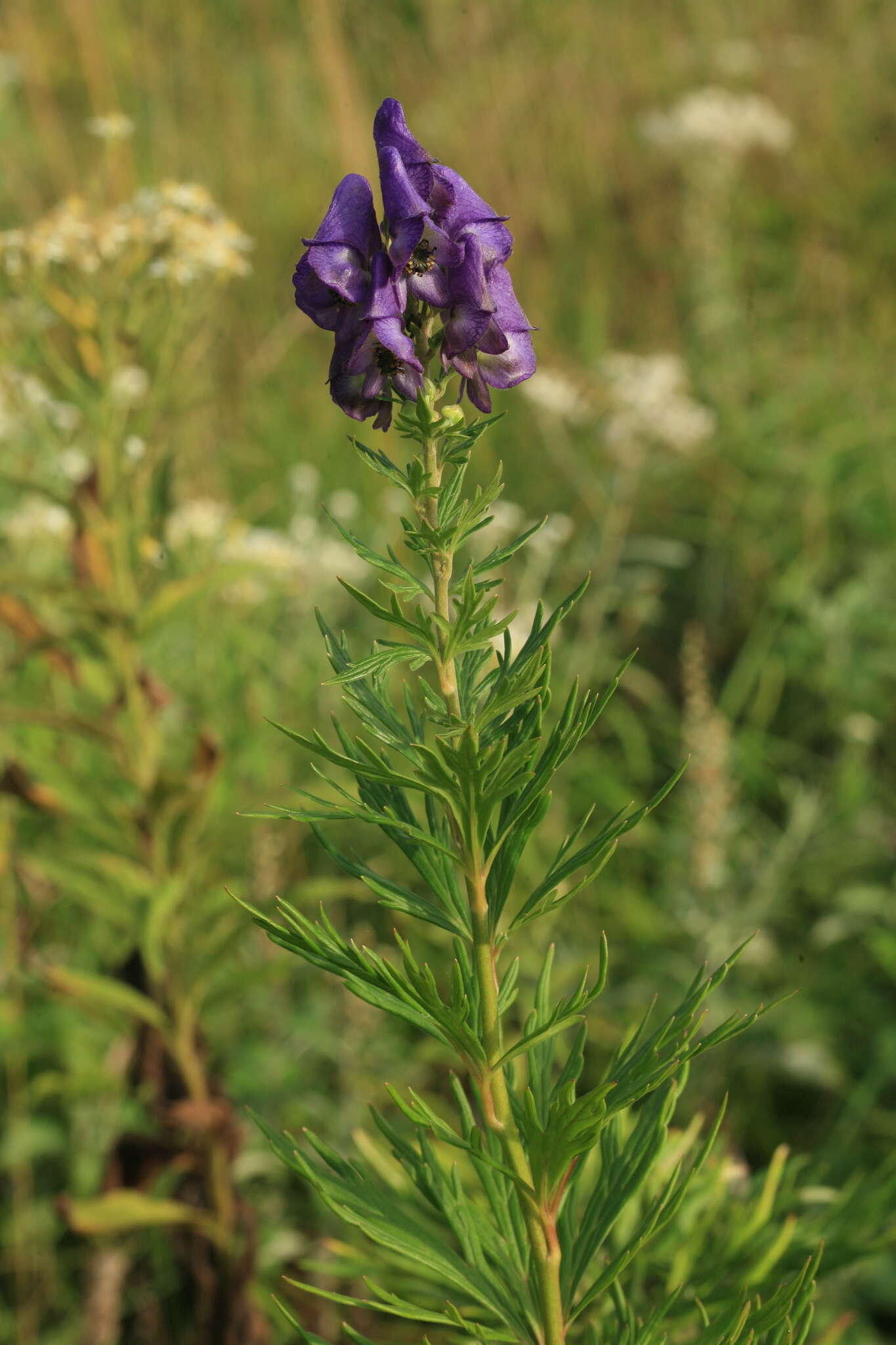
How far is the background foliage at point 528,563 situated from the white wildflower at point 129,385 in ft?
0.18

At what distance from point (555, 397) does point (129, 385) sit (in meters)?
1.24

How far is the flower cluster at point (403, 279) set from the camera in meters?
0.83

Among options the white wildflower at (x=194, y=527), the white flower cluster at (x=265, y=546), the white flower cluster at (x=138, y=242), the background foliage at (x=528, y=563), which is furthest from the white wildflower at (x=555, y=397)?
the white flower cluster at (x=138, y=242)

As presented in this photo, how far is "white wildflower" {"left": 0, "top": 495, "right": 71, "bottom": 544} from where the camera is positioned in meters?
2.97

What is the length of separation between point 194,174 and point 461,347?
4701 mm

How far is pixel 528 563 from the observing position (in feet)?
14.0

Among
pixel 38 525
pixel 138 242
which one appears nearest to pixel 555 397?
pixel 38 525

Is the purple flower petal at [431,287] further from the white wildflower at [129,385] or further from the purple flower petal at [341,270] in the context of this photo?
the white wildflower at [129,385]

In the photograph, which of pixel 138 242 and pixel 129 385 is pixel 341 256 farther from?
pixel 129 385

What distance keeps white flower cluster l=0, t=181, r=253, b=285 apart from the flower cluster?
1.27m

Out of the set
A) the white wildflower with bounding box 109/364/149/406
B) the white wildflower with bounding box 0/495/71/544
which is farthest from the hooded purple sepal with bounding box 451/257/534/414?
the white wildflower with bounding box 0/495/71/544

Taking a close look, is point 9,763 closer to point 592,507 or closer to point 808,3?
point 592,507

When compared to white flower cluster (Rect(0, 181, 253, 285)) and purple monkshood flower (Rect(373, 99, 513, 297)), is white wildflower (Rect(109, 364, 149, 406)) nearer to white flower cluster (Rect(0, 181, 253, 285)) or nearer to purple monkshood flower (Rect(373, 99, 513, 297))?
white flower cluster (Rect(0, 181, 253, 285))

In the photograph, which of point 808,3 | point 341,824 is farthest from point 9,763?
point 808,3
